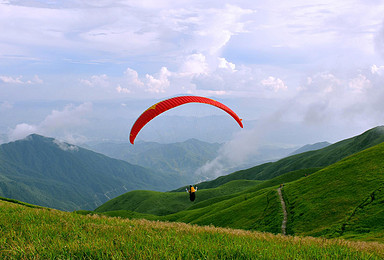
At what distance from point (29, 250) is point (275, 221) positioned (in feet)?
159

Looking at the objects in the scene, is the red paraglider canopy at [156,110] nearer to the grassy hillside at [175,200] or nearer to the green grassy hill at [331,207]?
the green grassy hill at [331,207]

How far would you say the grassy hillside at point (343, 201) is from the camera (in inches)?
1382

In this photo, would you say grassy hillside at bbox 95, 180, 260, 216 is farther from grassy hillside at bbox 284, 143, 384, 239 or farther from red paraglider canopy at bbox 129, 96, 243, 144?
red paraglider canopy at bbox 129, 96, 243, 144

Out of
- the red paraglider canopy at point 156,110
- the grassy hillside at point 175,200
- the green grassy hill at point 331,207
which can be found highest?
the red paraglider canopy at point 156,110

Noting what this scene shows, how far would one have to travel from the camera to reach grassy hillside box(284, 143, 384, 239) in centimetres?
3509

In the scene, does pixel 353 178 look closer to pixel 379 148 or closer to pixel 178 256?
pixel 379 148

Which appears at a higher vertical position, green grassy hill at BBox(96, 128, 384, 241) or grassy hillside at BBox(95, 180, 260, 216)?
green grassy hill at BBox(96, 128, 384, 241)

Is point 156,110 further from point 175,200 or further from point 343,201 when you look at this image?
point 175,200

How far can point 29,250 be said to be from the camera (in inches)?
242

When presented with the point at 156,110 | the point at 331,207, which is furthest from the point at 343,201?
the point at 156,110

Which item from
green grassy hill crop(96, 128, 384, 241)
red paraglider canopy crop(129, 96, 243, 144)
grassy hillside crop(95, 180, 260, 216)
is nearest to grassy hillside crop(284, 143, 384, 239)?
green grassy hill crop(96, 128, 384, 241)

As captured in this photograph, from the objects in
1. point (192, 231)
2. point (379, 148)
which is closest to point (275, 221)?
point (379, 148)

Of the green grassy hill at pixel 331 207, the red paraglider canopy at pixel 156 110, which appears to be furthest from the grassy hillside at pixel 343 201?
the red paraglider canopy at pixel 156 110

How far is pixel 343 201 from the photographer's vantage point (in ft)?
145
